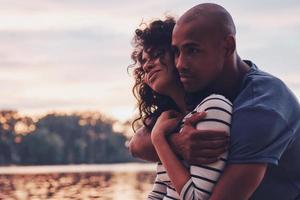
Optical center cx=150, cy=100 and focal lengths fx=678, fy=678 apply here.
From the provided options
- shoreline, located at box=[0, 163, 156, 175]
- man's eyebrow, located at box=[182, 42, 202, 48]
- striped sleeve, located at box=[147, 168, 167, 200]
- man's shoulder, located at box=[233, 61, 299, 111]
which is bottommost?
shoreline, located at box=[0, 163, 156, 175]

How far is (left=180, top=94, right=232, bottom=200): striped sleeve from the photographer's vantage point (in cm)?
203

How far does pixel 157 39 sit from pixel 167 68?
7.6 inches

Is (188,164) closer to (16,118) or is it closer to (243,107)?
(243,107)

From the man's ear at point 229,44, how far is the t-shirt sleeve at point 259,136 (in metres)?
0.23

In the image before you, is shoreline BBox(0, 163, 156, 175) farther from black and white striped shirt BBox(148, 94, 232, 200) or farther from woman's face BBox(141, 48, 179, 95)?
black and white striped shirt BBox(148, 94, 232, 200)

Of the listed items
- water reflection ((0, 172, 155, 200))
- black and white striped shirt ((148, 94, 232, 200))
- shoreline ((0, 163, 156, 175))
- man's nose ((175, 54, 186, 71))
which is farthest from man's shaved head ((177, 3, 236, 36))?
shoreline ((0, 163, 156, 175))

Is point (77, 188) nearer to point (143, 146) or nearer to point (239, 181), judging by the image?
point (143, 146)

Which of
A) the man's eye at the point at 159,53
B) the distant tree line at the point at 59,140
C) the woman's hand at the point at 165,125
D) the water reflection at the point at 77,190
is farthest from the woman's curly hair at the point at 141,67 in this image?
the distant tree line at the point at 59,140

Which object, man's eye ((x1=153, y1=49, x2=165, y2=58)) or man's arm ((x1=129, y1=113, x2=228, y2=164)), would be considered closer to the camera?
man's arm ((x1=129, y1=113, x2=228, y2=164))

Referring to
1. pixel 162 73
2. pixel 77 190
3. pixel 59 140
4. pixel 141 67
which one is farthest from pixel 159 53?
pixel 59 140

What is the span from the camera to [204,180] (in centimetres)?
204

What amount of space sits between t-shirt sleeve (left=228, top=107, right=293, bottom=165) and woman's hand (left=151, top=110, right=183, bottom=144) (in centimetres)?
46

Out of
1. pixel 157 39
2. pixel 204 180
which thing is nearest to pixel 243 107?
pixel 204 180

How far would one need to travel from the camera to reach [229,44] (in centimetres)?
211
